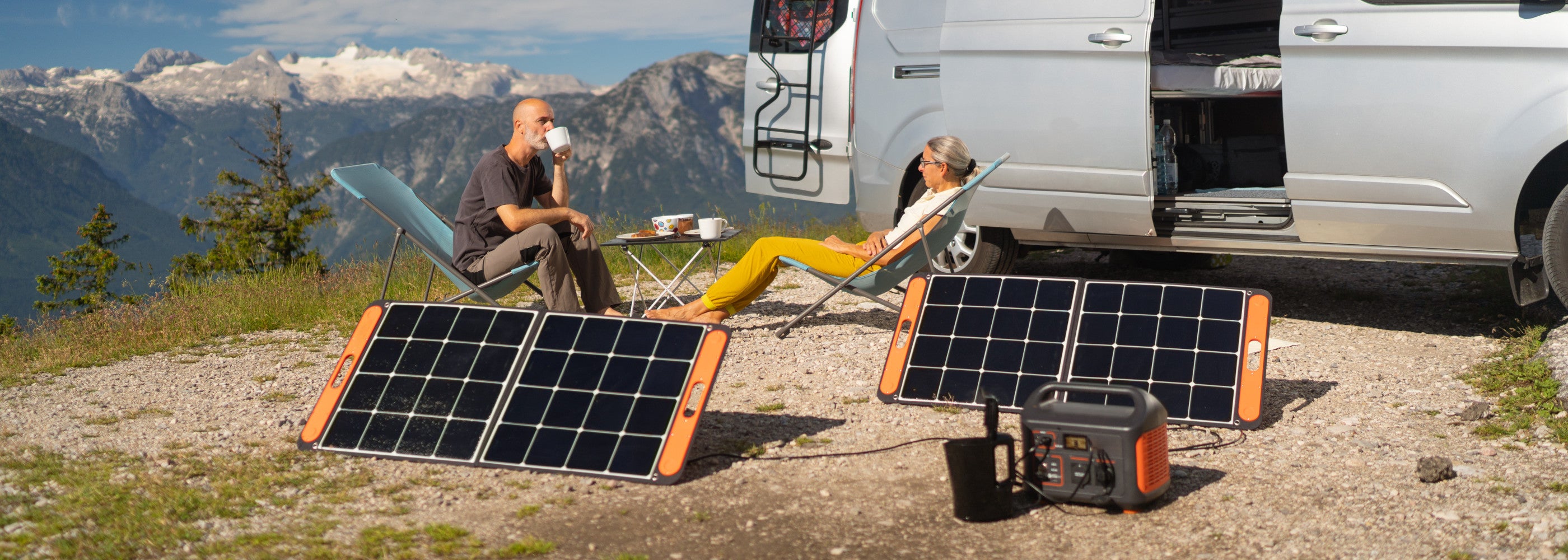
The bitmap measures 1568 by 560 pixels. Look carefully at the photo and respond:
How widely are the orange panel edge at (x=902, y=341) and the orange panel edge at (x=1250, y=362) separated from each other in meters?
1.25

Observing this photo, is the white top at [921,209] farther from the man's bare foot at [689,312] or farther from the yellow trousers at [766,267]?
the man's bare foot at [689,312]

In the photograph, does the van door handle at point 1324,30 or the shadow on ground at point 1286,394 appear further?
the van door handle at point 1324,30

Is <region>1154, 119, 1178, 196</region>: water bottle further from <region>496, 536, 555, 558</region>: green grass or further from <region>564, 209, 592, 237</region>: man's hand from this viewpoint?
<region>496, 536, 555, 558</region>: green grass

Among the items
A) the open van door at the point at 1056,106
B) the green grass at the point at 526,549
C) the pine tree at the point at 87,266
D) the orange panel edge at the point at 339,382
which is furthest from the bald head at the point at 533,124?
the pine tree at the point at 87,266

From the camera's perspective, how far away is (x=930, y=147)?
5.70m

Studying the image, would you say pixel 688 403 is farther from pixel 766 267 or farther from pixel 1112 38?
pixel 1112 38

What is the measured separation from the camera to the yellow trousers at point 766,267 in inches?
221

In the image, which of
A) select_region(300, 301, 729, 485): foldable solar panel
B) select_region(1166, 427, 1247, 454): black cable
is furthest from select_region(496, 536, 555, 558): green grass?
select_region(1166, 427, 1247, 454): black cable

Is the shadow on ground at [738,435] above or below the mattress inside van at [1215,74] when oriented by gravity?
below

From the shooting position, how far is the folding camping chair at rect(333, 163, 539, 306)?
5.39 m

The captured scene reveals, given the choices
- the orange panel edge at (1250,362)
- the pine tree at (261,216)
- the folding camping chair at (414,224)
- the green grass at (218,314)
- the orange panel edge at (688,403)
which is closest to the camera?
the orange panel edge at (688,403)

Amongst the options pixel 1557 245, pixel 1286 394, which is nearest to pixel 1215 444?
pixel 1286 394

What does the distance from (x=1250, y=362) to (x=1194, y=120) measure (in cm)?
326

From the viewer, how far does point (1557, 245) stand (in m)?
4.70
